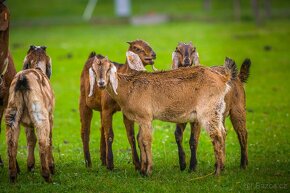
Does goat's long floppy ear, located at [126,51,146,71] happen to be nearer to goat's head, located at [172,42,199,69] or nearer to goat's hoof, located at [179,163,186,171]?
goat's head, located at [172,42,199,69]

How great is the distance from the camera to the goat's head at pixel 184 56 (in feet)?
48.3

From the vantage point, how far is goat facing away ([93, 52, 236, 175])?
42.6 feet

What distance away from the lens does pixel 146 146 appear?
13.1 metres

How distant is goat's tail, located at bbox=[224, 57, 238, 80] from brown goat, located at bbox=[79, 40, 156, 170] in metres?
1.63

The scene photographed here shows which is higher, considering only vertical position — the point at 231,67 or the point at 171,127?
the point at 231,67

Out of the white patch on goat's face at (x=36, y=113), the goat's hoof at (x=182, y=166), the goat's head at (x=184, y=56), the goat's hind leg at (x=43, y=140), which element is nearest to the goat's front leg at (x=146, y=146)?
the goat's hoof at (x=182, y=166)

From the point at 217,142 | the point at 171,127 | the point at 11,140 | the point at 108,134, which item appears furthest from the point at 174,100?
the point at 171,127

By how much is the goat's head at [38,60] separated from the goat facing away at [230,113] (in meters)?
2.77

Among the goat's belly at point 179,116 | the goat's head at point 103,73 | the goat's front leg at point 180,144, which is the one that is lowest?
the goat's front leg at point 180,144

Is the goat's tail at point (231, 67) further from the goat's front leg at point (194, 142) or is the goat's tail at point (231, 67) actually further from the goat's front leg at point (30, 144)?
the goat's front leg at point (30, 144)

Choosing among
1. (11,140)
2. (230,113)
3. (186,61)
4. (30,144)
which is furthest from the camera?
(186,61)

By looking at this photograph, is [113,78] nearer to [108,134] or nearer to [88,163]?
[108,134]

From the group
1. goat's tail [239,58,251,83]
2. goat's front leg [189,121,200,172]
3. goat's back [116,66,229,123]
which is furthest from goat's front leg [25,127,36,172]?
goat's tail [239,58,251,83]

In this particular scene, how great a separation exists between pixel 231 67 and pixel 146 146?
245cm
